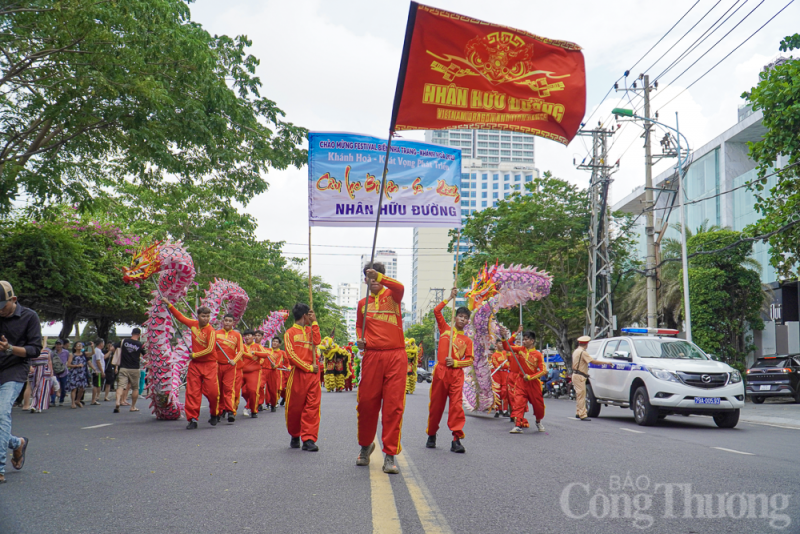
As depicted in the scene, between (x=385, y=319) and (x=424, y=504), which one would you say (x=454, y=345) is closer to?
(x=385, y=319)

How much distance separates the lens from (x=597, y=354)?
16.1 meters

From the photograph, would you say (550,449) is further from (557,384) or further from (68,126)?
(557,384)

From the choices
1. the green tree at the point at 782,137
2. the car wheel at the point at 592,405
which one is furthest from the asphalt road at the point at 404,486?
the green tree at the point at 782,137

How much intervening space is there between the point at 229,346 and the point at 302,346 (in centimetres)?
423

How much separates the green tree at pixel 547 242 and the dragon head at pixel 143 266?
18.7 metres

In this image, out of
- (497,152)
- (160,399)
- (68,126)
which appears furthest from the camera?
(497,152)

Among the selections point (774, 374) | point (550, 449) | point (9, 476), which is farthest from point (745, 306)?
point (9, 476)

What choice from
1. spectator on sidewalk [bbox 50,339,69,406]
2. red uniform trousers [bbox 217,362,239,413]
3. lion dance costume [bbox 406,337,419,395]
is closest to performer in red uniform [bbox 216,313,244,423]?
red uniform trousers [bbox 217,362,239,413]

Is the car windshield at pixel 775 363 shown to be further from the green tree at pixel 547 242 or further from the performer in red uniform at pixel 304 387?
the performer in red uniform at pixel 304 387

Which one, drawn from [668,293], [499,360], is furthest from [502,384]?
[668,293]

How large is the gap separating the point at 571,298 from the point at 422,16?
25.3 metres

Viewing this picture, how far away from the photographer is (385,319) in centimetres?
701

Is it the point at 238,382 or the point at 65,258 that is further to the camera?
the point at 65,258

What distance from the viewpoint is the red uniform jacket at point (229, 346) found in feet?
39.7
